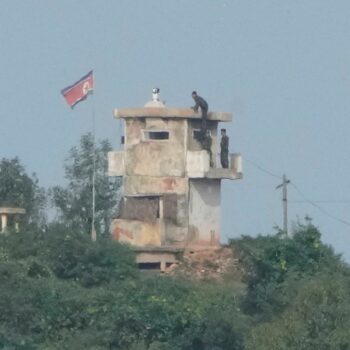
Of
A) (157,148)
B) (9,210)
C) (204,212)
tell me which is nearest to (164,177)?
(157,148)

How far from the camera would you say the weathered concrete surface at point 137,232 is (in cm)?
5100

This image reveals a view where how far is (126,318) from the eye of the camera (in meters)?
42.8

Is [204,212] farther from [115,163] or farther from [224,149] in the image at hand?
[115,163]

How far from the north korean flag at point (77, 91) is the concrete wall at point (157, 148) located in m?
1.28

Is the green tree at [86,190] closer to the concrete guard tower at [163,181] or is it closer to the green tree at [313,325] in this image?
the concrete guard tower at [163,181]

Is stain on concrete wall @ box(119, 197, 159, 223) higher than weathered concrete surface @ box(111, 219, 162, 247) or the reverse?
higher

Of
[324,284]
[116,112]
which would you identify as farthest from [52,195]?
[324,284]

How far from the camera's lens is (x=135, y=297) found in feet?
145

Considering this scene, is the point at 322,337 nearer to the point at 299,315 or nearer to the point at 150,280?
the point at 299,315

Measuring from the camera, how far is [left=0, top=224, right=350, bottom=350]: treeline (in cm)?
4194

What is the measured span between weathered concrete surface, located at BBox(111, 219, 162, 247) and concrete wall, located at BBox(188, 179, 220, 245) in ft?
2.88

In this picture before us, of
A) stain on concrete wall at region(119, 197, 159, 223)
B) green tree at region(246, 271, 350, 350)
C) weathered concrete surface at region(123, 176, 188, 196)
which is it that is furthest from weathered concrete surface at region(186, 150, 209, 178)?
green tree at region(246, 271, 350, 350)

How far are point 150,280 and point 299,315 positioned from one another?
1108cm

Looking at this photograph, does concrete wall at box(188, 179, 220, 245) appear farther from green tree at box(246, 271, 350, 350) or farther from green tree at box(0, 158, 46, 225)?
green tree at box(246, 271, 350, 350)
